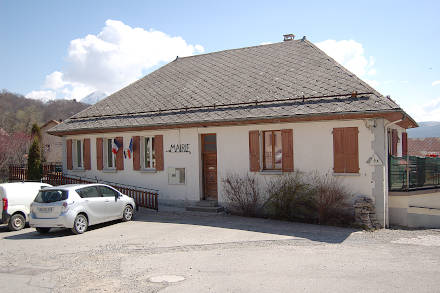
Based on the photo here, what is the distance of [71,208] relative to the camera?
11.6 m

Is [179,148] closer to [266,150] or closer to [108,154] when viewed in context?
[266,150]

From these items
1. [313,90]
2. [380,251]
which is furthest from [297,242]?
[313,90]

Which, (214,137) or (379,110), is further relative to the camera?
(214,137)

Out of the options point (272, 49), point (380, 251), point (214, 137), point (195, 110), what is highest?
point (272, 49)

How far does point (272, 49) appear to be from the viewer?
19.8 meters

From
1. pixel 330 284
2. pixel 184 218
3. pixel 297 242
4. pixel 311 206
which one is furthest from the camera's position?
pixel 184 218

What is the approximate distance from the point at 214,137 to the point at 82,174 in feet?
24.6

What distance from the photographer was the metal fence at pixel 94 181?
16234mm

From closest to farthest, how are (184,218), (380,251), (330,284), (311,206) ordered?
(330,284) < (380,251) < (311,206) < (184,218)

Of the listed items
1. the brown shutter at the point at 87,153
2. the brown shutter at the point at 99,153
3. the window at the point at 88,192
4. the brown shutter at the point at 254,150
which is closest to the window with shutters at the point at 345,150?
the brown shutter at the point at 254,150

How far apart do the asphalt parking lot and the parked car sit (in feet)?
1.19

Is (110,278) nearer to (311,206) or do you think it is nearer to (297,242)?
(297,242)

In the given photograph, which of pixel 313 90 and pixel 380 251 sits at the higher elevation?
pixel 313 90

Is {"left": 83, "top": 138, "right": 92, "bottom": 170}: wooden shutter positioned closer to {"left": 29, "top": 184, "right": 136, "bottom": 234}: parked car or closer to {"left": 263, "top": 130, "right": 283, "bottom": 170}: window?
{"left": 29, "top": 184, "right": 136, "bottom": 234}: parked car
